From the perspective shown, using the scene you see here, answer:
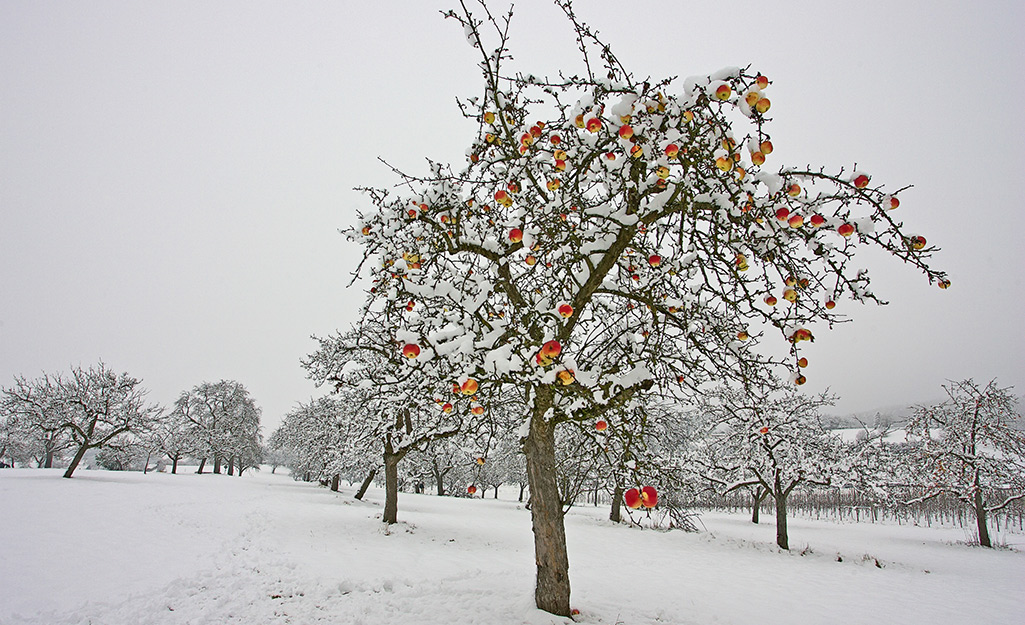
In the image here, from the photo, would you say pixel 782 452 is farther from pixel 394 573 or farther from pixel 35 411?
pixel 35 411

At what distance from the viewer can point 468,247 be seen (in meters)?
5.05

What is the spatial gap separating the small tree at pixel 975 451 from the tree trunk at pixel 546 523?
703 inches

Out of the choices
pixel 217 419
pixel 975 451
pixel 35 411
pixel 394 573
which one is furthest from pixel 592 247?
pixel 217 419

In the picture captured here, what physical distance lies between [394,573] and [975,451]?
2039 cm

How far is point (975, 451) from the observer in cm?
1541

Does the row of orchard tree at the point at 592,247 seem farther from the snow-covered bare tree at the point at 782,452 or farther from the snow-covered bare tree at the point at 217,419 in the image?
the snow-covered bare tree at the point at 217,419

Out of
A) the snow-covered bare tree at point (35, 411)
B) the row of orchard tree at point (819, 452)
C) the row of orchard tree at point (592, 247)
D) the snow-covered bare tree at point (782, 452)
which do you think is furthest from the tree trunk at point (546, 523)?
the snow-covered bare tree at point (35, 411)

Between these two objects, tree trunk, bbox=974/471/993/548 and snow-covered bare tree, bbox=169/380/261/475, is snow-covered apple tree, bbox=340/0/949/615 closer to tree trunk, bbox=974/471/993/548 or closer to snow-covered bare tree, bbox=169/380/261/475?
tree trunk, bbox=974/471/993/548

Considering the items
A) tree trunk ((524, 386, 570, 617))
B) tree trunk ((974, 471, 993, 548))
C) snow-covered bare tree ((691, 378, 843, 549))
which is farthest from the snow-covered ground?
snow-covered bare tree ((691, 378, 843, 549))

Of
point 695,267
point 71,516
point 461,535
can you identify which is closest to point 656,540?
point 461,535

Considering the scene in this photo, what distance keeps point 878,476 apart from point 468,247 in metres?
16.8

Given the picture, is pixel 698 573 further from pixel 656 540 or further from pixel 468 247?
pixel 468 247

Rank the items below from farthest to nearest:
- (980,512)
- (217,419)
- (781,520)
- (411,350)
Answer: (217,419), (980,512), (781,520), (411,350)

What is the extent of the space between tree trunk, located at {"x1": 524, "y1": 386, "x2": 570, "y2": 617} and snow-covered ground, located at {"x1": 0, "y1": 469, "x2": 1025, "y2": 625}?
0.71 ft
